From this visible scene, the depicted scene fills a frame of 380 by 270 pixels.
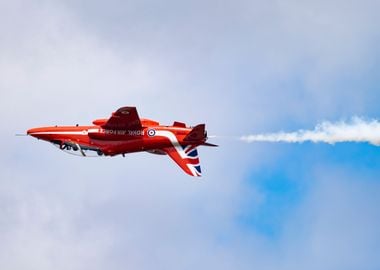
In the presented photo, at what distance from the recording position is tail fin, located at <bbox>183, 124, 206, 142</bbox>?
153 meters

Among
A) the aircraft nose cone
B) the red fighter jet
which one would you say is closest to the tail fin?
the red fighter jet

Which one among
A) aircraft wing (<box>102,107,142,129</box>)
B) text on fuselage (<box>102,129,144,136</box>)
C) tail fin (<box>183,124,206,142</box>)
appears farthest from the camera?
text on fuselage (<box>102,129,144,136</box>)

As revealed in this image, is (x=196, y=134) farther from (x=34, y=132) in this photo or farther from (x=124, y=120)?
(x=34, y=132)

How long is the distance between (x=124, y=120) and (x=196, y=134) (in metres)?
7.08

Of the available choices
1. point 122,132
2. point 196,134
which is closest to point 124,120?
point 122,132

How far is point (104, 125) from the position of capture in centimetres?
15350

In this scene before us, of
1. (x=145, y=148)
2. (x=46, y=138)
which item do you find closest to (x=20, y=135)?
(x=46, y=138)

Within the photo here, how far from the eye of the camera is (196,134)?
15325 centimetres

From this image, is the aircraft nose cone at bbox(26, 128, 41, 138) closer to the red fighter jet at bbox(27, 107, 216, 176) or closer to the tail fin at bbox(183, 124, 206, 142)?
the red fighter jet at bbox(27, 107, 216, 176)

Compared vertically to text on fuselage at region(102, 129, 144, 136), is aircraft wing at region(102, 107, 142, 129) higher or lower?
higher

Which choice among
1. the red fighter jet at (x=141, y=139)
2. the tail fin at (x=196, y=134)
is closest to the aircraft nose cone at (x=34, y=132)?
the red fighter jet at (x=141, y=139)

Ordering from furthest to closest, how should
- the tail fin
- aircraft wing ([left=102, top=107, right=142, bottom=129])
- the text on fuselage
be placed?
the text on fuselage
the tail fin
aircraft wing ([left=102, top=107, right=142, bottom=129])

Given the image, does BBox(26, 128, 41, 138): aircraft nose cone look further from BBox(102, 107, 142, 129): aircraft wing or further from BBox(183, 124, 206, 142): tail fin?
BBox(183, 124, 206, 142): tail fin

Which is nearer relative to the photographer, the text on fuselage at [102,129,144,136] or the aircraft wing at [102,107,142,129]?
the aircraft wing at [102,107,142,129]
